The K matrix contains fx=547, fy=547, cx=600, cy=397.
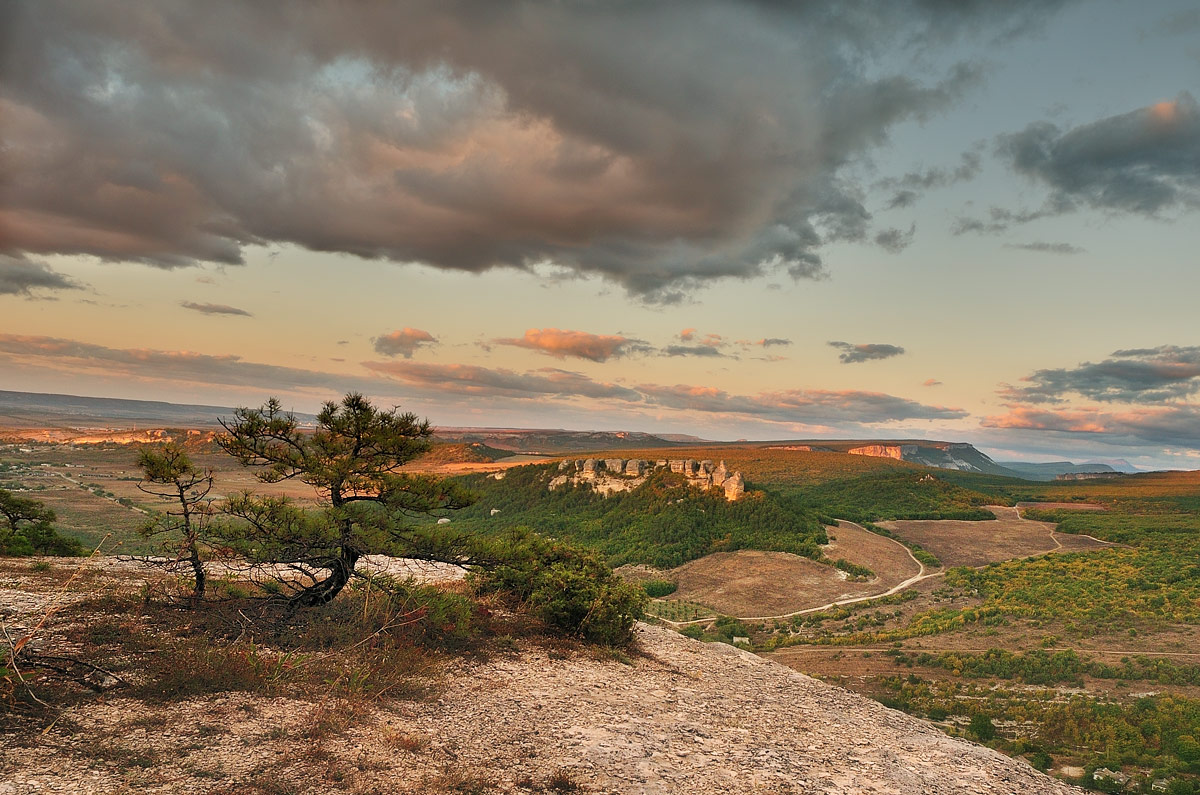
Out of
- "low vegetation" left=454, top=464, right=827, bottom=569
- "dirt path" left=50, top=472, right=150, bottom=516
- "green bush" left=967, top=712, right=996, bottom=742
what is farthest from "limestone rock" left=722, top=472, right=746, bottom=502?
"dirt path" left=50, top=472, right=150, bottom=516

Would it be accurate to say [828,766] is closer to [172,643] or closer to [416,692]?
[416,692]

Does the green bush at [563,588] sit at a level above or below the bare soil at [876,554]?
above

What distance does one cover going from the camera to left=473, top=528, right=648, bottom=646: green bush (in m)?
17.8

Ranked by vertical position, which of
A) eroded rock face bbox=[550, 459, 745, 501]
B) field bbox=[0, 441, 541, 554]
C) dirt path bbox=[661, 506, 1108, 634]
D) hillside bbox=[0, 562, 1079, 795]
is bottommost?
field bbox=[0, 441, 541, 554]

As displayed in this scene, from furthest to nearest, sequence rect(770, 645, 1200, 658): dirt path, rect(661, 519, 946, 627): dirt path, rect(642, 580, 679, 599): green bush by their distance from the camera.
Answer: rect(642, 580, 679, 599): green bush
rect(661, 519, 946, 627): dirt path
rect(770, 645, 1200, 658): dirt path

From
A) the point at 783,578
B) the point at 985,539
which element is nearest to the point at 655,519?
the point at 783,578

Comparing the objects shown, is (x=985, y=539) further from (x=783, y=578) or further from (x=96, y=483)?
(x=96, y=483)

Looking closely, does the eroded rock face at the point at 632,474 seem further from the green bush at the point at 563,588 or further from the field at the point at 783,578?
the green bush at the point at 563,588

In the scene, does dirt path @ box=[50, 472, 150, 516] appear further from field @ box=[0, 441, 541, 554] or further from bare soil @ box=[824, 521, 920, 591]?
bare soil @ box=[824, 521, 920, 591]

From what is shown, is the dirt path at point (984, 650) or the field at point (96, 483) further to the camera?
the field at point (96, 483)

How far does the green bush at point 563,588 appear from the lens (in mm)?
17844

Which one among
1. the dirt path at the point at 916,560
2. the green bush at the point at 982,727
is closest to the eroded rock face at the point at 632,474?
the dirt path at the point at 916,560

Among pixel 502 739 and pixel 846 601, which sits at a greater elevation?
pixel 502 739

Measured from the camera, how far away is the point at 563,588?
18.4 meters
